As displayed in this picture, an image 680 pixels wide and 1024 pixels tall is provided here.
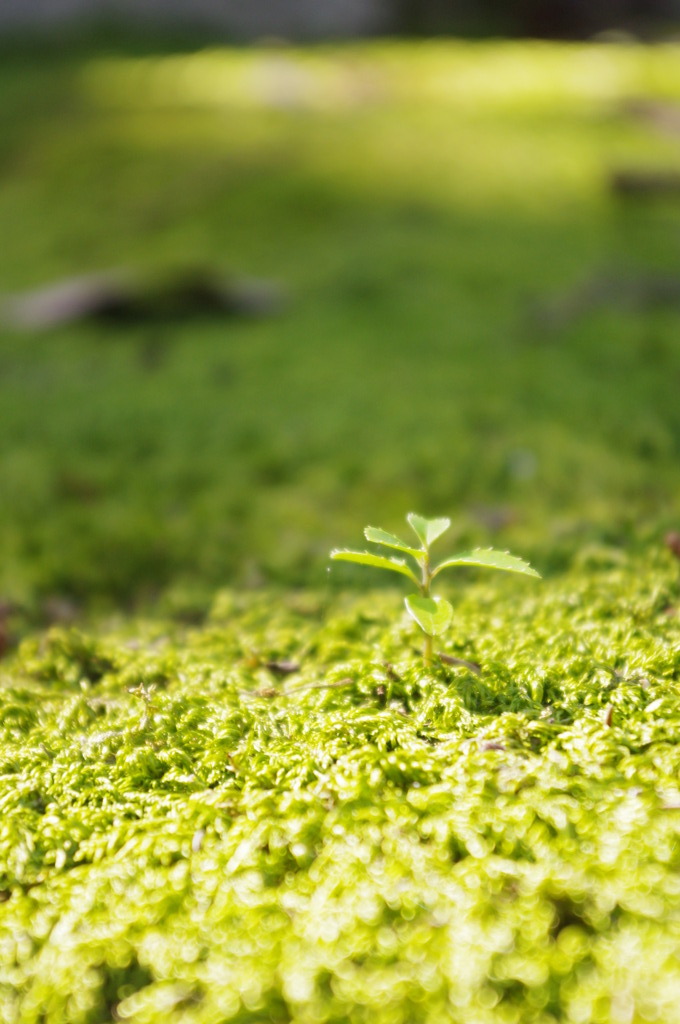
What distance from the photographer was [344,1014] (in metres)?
1.00

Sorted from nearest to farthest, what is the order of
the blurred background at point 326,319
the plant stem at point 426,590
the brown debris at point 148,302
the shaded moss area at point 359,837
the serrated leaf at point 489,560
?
the shaded moss area at point 359,837 < the serrated leaf at point 489,560 < the plant stem at point 426,590 < the blurred background at point 326,319 < the brown debris at point 148,302

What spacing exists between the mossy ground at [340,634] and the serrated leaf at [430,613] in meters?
0.15

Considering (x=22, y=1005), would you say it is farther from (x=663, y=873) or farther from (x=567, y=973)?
(x=663, y=873)

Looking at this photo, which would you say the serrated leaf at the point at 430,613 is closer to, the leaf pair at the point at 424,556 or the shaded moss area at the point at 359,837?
the leaf pair at the point at 424,556

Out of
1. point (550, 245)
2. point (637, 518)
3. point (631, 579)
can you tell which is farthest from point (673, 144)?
point (631, 579)

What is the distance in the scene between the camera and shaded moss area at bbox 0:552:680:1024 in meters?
1.03

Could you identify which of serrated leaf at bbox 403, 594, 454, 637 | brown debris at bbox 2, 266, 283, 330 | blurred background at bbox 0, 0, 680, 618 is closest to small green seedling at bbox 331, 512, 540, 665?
serrated leaf at bbox 403, 594, 454, 637

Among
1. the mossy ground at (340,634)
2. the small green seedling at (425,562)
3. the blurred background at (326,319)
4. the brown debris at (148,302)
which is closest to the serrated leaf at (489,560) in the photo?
the small green seedling at (425,562)

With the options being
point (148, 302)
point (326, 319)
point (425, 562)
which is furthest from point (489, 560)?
point (148, 302)

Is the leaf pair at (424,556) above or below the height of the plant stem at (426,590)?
above

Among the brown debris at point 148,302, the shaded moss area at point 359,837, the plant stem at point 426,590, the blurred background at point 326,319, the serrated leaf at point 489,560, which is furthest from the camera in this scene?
the brown debris at point 148,302

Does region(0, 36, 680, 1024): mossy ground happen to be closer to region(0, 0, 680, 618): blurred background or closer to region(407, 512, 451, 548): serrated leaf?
region(0, 0, 680, 618): blurred background

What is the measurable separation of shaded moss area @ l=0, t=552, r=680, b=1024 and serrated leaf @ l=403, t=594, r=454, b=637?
151 mm

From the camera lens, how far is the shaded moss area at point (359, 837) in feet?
3.39
